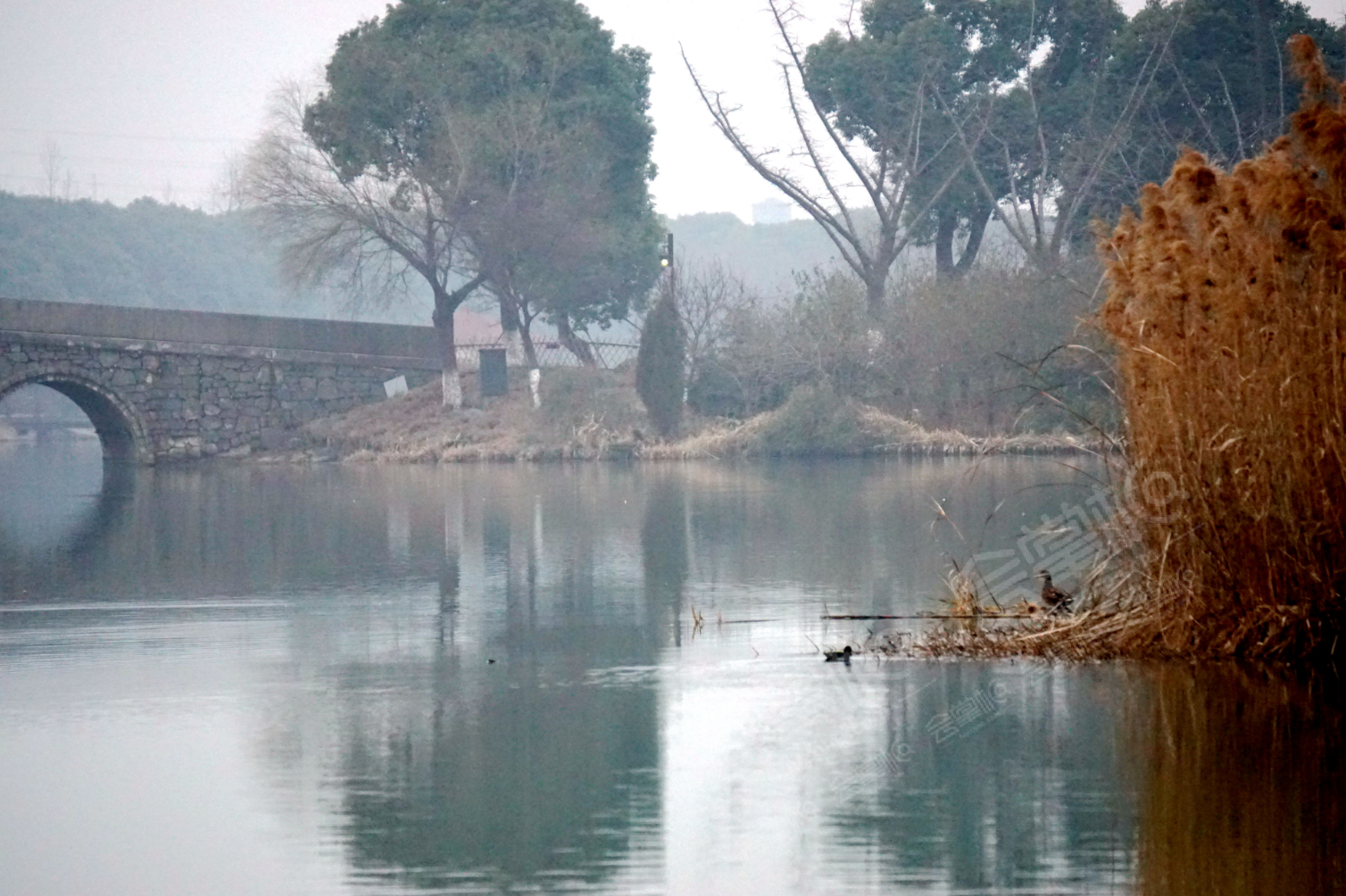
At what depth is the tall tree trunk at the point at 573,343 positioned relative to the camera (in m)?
44.5

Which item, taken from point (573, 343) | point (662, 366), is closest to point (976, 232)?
point (573, 343)

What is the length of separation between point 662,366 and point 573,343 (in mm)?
8762

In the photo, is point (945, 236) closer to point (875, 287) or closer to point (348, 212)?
point (875, 287)

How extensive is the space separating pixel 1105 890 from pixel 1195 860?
0.46 metres

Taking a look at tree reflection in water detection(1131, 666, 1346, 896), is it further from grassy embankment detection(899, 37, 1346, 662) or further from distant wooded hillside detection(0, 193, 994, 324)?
distant wooded hillside detection(0, 193, 994, 324)

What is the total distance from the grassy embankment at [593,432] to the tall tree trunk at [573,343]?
2745 mm

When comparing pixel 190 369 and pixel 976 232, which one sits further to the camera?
pixel 976 232

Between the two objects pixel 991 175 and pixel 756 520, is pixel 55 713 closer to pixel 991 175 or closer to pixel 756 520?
pixel 756 520

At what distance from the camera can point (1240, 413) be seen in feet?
27.2

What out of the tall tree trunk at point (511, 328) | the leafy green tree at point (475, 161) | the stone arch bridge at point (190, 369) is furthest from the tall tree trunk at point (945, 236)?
the stone arch bridge at point (190, 369)

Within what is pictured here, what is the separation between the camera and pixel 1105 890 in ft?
16.9

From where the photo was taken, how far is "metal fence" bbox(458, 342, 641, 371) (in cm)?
4566

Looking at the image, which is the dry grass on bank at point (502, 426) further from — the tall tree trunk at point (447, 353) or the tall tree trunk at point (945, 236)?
the tall tree trunk at point (945, 236)

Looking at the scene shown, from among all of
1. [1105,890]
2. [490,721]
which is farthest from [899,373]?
[1105,890]
